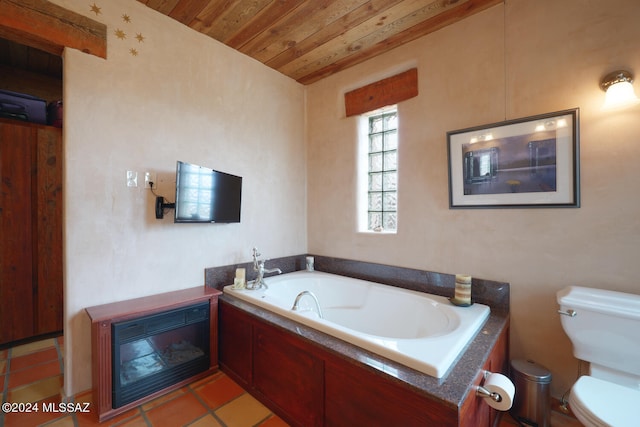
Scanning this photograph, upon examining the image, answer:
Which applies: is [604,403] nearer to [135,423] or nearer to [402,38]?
[135,423]

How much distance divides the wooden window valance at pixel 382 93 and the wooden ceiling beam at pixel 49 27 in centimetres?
199

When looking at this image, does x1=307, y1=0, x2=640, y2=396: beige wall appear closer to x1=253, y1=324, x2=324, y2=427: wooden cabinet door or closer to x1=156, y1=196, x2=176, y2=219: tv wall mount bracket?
x1=253, y1=324, x2=324, y2=427: wooden cabinet door

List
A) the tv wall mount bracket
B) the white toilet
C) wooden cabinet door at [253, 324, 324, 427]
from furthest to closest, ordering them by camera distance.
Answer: the tv wall mount bracket → wooden cabinet door at [253, 324, 324, 427] → the white toilet

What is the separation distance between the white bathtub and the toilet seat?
0.46 meters

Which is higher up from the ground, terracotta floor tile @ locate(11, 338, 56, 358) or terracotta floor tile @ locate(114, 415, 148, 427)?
terracotta floor tile @ locate(11, 338, 56, 358)

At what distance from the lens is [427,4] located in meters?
1.88

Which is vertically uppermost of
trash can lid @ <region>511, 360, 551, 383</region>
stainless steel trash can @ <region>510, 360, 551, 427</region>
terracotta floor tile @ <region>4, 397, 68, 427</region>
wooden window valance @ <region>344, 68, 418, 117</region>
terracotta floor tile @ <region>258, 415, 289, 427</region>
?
wooden window valance @ <region>344, 68, 418, 117</region>

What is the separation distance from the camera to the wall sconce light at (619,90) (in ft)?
4.64

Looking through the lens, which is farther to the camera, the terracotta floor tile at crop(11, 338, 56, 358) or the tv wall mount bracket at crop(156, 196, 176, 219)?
the terracotta floor tile at crop(11, 338, 56, 358)

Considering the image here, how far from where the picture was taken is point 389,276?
2408 millimetres

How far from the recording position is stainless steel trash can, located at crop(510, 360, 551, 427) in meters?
1.53

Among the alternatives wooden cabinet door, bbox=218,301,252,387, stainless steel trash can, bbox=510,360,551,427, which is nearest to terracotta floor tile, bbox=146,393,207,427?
wooden cabinet door, bbox=218,301,252,387

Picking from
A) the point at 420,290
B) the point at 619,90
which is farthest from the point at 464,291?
the point at 619,90

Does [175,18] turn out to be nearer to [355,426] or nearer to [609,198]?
[355,426]
